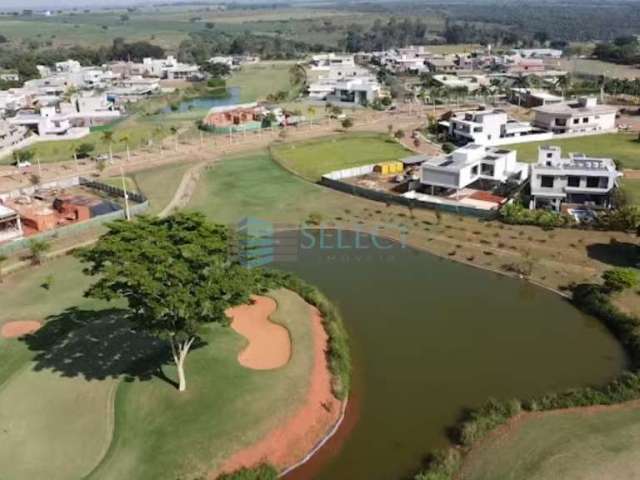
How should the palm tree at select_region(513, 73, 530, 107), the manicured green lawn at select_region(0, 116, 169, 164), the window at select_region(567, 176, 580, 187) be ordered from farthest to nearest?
1. the palm tree at select_region(513, 73, 530, 107)
2. the manicured green lawn at select_region(0, 116, 169, 164)
3. the window at select_region(567, 176, 580, 187)

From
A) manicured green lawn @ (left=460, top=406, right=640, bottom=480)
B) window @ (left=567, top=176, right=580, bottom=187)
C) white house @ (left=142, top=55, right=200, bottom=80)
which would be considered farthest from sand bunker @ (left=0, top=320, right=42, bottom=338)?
white house @ (left=142, top=55, right=200, bottom=80)

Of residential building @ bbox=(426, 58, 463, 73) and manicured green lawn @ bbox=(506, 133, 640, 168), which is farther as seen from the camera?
residential building @ bbox=(426, 58, 463, 73)

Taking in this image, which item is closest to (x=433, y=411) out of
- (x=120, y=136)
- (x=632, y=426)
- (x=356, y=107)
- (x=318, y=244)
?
(x=632, y=426)

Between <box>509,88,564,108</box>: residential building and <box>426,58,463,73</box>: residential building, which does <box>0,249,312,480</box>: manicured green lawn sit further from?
<box>426,58,463,73</box>: residential building

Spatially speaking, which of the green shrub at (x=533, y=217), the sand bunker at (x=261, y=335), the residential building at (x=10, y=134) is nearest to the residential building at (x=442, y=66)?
the residential building at (x=10, y=134)

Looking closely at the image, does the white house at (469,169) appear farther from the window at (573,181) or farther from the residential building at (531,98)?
the residential building at (531,98)
